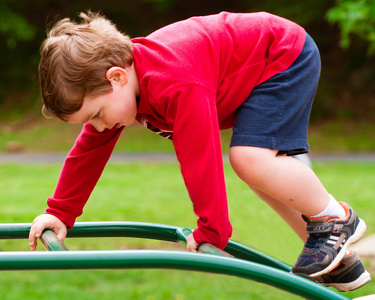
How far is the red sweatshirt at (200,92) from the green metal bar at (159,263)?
24cm

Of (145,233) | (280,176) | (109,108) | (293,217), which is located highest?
(109,108)

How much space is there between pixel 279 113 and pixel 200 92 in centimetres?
28

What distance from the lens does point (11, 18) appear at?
13.9 m

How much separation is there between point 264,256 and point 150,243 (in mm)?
2670

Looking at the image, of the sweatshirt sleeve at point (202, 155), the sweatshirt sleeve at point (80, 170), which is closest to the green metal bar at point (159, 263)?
the sweatshirt sleeve at point (202, 155)

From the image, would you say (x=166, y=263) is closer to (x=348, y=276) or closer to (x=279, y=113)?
(x=279, y=113)

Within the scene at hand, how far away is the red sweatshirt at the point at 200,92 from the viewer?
1.69m

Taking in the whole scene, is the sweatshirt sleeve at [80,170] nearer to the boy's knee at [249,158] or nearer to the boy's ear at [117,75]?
the boy's ear at [117,75]

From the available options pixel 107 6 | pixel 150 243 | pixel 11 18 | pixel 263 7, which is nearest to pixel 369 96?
pixel 263 7

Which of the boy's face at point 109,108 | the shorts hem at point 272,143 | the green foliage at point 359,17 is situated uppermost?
the boy's face at point 109,108

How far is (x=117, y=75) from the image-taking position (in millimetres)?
1760

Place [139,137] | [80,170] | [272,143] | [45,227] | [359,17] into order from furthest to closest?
1. [139,137]
2. [359,17]
3. [80,170]
4. [45,227]
5. [272,143]

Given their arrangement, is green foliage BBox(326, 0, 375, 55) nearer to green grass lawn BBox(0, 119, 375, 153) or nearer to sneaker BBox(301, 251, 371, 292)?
green grass lawn BBox(0, 119, 375, 153)

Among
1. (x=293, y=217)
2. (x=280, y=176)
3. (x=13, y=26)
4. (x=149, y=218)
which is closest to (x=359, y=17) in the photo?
(x=149, y=218)
